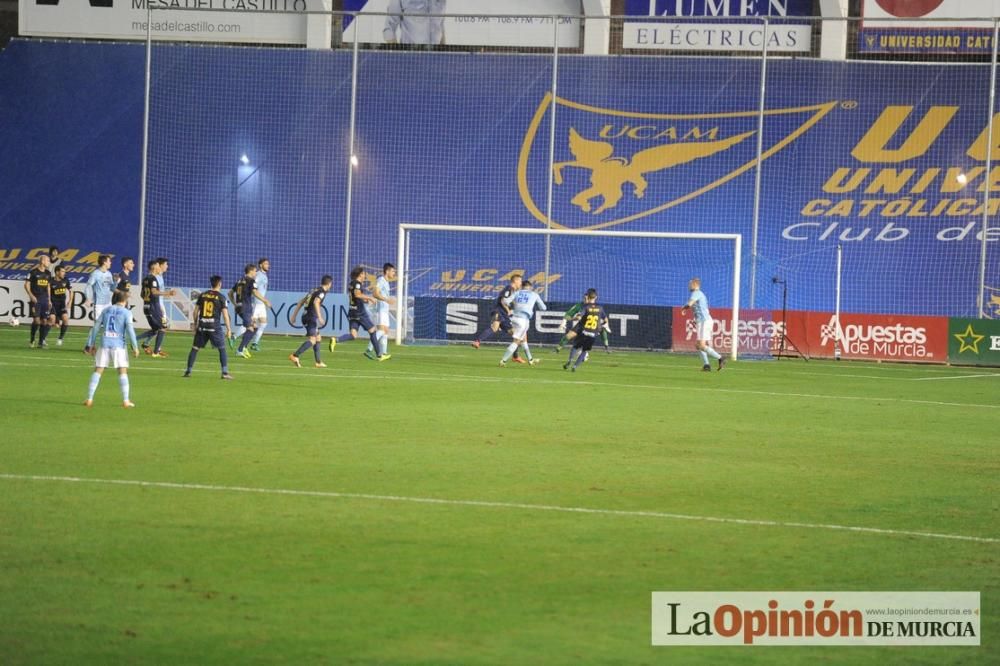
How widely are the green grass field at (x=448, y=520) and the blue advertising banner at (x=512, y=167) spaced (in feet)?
75.6

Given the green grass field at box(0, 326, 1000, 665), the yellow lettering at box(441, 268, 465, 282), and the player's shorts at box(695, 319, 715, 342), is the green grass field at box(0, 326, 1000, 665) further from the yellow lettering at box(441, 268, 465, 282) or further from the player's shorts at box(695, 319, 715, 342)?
the yellow lettering at box(441, 268, 465, 282)

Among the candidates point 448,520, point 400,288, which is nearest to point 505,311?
point 400,288

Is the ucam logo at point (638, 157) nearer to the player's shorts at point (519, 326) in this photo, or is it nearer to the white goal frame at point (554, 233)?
the white goal frame at point (554, 233)

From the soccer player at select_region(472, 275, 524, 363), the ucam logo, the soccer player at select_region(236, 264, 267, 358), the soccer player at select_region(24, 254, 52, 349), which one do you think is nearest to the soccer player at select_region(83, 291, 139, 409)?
the soccer player at select_region(236, 264, 267, 358)

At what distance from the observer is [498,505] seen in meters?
10.8

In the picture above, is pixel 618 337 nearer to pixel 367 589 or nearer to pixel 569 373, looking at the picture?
pixel 569 373

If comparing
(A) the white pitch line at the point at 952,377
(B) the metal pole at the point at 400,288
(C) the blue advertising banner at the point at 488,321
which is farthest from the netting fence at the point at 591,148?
(A) the white pitch line at the point at 952,377

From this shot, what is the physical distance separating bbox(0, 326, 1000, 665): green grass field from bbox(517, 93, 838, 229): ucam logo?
79.5 feet

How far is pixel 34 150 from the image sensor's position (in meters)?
47.0

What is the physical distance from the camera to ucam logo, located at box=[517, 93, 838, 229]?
144 feet

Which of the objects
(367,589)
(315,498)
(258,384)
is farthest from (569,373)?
(367,589)

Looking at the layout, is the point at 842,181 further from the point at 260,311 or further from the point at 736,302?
the point at 260,311

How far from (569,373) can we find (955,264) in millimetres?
20636

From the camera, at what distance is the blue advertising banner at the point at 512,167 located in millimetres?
42281
